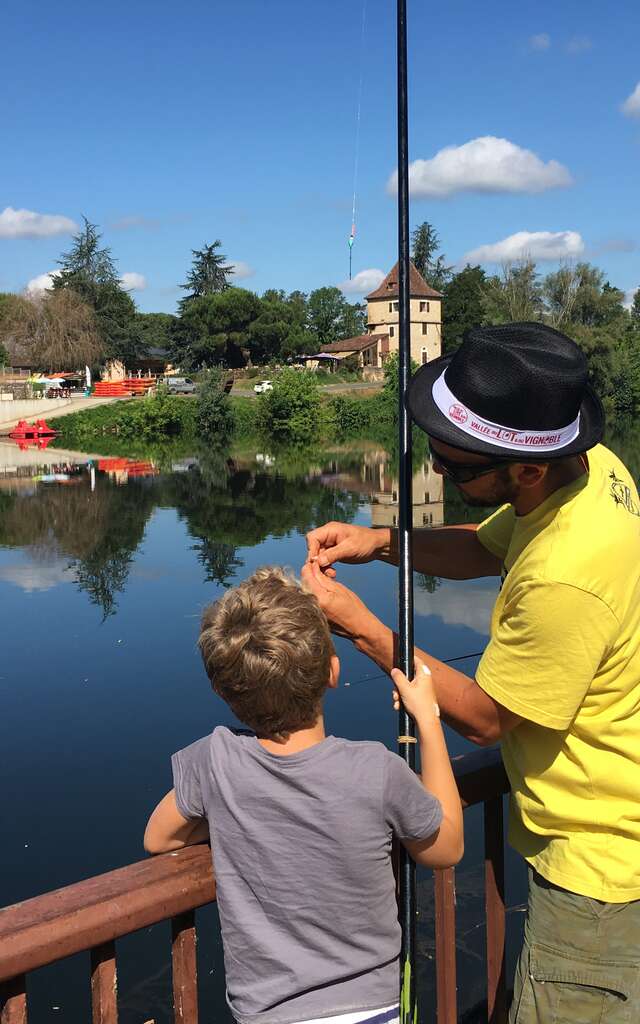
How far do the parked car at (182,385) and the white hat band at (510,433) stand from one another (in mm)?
49953

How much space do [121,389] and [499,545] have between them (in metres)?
53.3

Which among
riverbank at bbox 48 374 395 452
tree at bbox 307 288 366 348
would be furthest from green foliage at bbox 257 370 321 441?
tree at bbox 307 288 366 348

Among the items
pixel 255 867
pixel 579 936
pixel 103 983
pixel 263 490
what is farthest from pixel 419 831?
pixel 263 490

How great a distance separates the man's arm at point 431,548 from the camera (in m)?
2.29

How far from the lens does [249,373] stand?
61438mm

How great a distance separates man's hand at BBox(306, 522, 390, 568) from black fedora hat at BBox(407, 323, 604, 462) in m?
0.57

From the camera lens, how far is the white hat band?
65.9 inches

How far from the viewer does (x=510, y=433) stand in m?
1.68

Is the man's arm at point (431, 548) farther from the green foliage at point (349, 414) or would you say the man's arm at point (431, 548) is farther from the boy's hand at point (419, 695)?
the green foliage at point (349, 414)

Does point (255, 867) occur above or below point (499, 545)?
below

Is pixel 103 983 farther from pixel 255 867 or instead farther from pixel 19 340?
pixel 19 340

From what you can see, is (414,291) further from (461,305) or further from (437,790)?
(437,790)

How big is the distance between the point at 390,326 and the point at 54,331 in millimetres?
21170

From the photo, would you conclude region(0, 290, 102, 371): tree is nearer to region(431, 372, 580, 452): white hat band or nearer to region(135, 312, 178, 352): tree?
region(135, 312, 178, 352): tree
